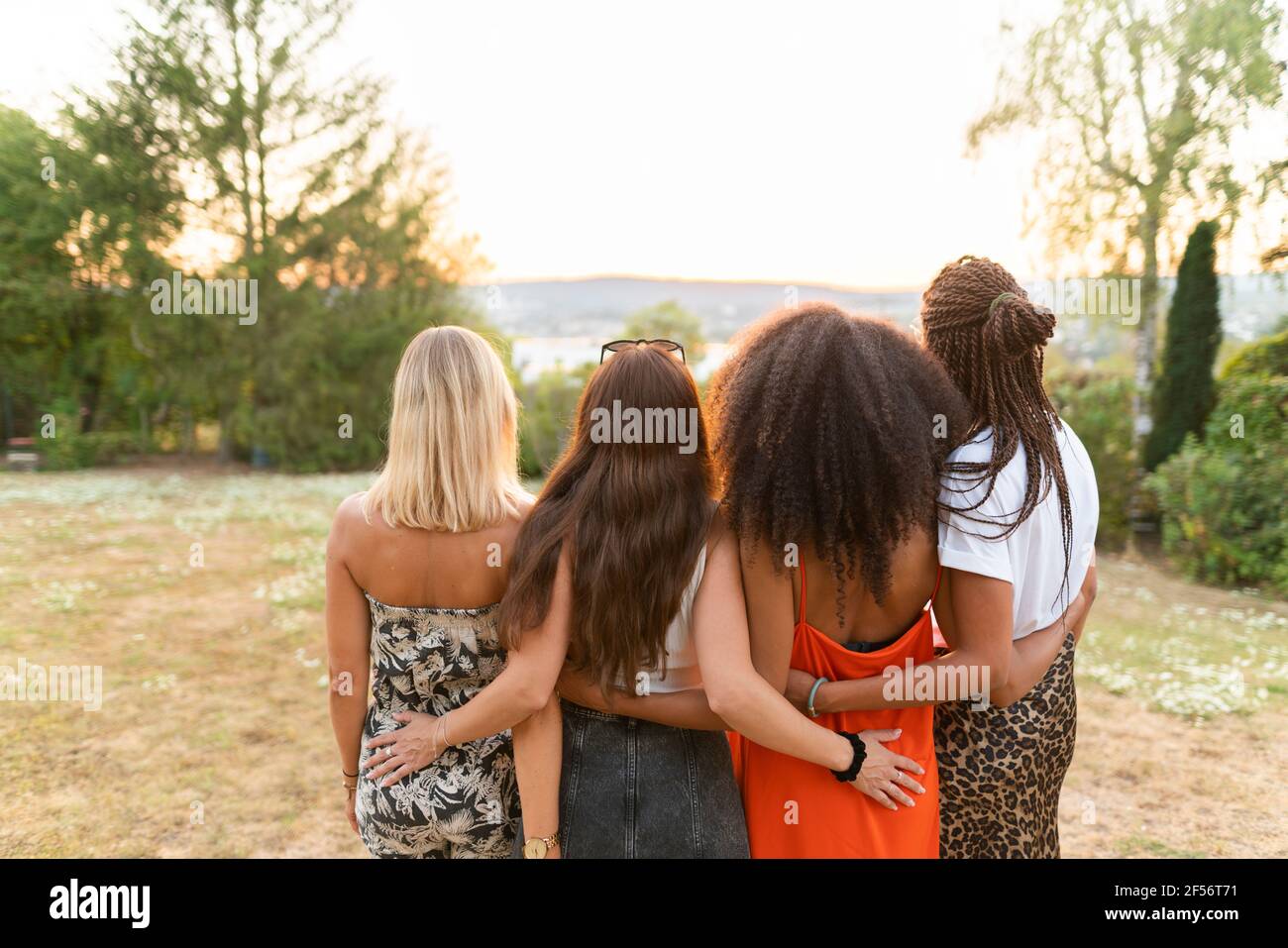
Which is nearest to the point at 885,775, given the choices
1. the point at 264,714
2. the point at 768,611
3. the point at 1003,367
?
the point at 768,611

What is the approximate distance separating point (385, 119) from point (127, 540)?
12.5 m

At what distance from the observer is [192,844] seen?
3996 millimetres

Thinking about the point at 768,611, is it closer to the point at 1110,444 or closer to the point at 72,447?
the point at 1110,444

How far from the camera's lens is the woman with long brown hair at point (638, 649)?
6.20 ft

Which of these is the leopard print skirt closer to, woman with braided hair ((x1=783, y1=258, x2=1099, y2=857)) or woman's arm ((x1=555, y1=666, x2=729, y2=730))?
woman with braided hair ((x1=783, y1=258, x2=1099, y2=857))

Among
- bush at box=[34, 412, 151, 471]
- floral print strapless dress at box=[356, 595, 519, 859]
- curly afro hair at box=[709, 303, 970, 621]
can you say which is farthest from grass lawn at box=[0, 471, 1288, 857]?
bush at box=[34, 412, 151, 471]

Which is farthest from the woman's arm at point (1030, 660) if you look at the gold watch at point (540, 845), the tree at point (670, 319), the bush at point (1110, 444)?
the tree at point (670, 319)

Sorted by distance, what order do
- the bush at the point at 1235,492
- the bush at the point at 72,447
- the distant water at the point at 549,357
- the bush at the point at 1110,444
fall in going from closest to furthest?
the bush at the point at 1235,492, the bush at the point at 1110,444, the bush at the point at 72,447, the distant water at the point at 549,357

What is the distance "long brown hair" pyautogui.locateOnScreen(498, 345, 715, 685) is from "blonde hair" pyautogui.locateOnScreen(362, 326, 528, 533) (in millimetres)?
229

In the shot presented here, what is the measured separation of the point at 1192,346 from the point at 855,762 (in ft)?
35.4

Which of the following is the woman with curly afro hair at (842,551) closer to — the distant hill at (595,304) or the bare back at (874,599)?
the bare back at (874,599)

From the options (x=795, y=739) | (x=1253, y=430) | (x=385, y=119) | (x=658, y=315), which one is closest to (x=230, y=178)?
(x=385, y=119)

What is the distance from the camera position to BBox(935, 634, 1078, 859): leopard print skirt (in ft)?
7.01

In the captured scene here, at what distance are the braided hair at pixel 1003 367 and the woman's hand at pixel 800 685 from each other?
577mm
